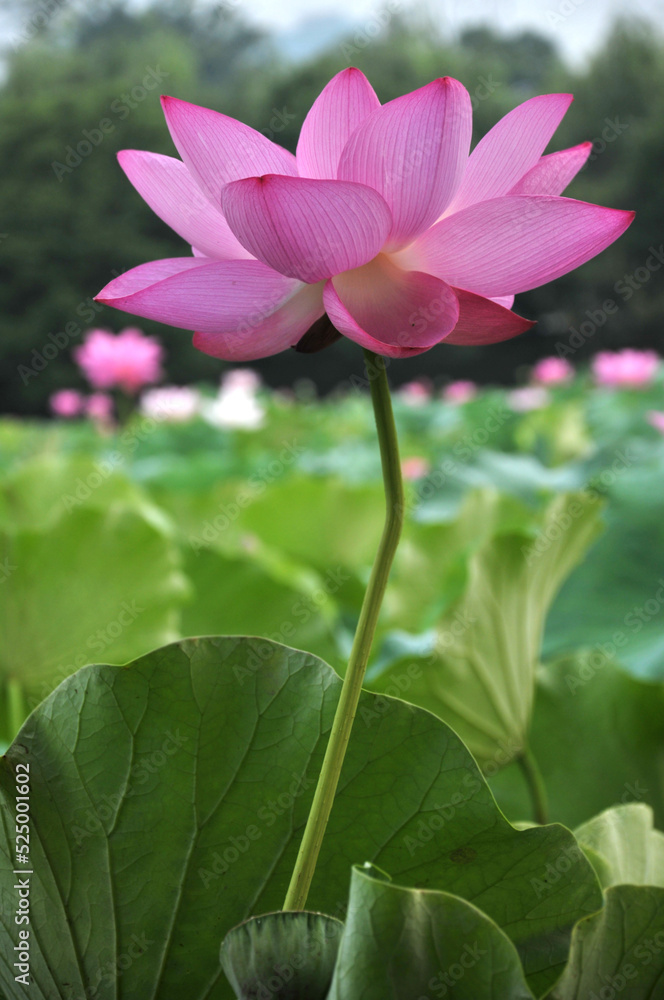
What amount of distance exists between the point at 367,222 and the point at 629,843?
0.67 feet

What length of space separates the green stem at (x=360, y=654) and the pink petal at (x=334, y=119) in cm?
5

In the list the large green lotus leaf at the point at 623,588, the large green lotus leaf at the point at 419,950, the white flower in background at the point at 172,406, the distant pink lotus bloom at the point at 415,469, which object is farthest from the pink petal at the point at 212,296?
the white flower in background at the point at 172,406

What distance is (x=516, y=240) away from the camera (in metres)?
0.19

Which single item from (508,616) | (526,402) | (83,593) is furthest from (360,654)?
(526,402)

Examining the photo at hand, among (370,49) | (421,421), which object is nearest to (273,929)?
(421,421)

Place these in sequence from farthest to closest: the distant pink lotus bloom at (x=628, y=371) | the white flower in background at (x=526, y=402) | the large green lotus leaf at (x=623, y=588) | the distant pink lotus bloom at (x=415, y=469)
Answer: the white flower in background at (x=526, y=402)
the distant pink lotus bloom at (x=628, y=371)
the distant pink lotus bloom at (x=415, y=469)
the large green lotus leaf at (x=623, y=588)

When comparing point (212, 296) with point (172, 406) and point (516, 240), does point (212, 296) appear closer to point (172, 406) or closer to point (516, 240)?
point (516, 240)

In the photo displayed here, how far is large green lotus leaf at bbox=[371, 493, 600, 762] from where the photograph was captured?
407mm

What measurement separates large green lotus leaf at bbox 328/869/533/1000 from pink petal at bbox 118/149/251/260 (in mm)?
146

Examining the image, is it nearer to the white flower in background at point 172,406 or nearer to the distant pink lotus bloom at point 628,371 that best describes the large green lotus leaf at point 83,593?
the white flower in background at point 172,406

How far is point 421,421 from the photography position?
3.14 meters

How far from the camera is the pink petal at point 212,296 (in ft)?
0.63

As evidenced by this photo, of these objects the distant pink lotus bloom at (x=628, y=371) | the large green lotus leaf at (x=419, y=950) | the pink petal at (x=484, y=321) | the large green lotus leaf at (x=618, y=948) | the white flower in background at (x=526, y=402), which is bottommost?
the white flower in background at (x=526, y=402)

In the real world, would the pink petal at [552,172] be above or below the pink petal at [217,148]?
below
